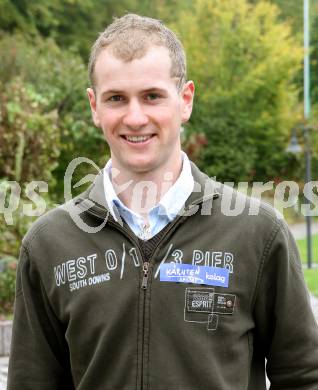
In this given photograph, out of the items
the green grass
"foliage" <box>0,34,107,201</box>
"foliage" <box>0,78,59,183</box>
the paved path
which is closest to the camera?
the paved path

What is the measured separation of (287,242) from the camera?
252 centimetres

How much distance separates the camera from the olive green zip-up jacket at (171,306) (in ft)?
7.95

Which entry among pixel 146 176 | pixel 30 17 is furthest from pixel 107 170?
pixel 30 17

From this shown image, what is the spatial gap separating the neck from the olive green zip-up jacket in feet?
0.24

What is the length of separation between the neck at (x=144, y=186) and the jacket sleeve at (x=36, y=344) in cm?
35

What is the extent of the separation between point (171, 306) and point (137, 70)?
0.66m

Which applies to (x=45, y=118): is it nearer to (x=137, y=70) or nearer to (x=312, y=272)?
(x=312, y=272)

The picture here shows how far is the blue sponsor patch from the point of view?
97.7 inches

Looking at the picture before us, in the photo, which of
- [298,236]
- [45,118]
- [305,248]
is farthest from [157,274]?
[298,236]

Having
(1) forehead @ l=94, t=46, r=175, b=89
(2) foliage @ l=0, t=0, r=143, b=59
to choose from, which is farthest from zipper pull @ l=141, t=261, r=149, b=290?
(2) foliage @ l=0, t=0, r=143, b=59

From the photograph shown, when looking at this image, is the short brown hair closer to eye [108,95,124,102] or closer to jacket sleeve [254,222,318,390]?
eye [108,95,124,102]

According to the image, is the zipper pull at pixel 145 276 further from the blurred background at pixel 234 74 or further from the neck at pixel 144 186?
the blurred background at pixel 234 74

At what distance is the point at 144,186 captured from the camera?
2600 mm

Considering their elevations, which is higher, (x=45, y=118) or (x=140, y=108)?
(x=45, y=118)
